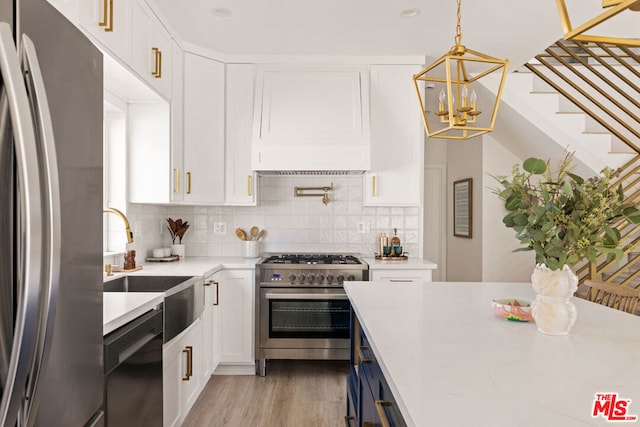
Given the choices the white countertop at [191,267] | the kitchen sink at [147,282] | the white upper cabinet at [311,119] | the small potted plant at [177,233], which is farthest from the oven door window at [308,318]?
the white upper cabinet at [311,119]

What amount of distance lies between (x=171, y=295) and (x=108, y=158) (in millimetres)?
1426

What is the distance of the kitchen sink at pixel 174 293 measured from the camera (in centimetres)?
229

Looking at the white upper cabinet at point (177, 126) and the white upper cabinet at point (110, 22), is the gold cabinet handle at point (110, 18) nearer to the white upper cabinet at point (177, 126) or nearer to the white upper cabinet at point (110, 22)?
the white upper cabinet at point (110, 22)

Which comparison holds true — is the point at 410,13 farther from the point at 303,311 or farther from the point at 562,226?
the point at 303,311

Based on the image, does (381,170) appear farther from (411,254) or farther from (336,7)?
(336,7)

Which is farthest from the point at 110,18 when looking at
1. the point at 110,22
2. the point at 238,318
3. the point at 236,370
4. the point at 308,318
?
the point at 236,370

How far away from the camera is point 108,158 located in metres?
3.16

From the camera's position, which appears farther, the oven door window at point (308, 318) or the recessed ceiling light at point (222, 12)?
the oven door window at point (308, 318)

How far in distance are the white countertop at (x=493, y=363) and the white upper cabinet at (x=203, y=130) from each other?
2134 mm

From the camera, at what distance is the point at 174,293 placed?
7.72 feet

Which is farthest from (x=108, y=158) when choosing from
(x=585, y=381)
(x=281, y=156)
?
(x=585, y=381)

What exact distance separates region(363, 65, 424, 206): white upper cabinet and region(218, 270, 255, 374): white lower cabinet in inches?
50.1

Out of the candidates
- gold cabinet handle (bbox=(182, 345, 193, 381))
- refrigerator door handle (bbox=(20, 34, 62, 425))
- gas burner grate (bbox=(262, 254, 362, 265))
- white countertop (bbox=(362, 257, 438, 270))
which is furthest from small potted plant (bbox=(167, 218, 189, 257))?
refrigerator door handle (bbox=(20, 34, 62, 425))

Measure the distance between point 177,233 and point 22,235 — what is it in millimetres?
3046
